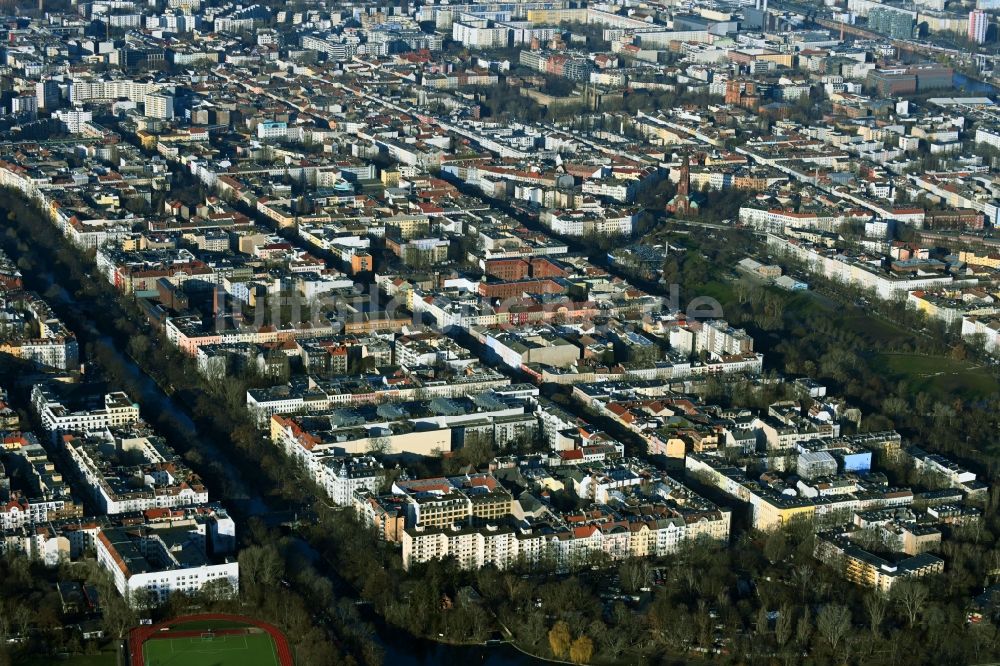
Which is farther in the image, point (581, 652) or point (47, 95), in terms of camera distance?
point (47, 95)

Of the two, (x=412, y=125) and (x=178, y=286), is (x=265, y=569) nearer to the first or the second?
(x=178, y=286)

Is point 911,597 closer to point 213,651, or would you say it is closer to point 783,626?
point 783,626

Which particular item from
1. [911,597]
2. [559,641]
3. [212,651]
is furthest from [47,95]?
[911,597]

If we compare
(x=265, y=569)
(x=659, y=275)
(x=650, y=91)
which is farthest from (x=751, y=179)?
(x=265, y=569)

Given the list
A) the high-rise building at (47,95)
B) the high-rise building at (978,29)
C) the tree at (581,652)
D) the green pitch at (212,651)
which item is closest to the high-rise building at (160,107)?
the high-rise building at (47,95)

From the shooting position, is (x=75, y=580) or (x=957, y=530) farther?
(x=957, y=530)

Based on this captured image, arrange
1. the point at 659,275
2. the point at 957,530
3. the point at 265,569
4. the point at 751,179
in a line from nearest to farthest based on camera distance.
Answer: the point at 265,569 → the point at 957,530 → the point at 659,275 → the point at 751,179
